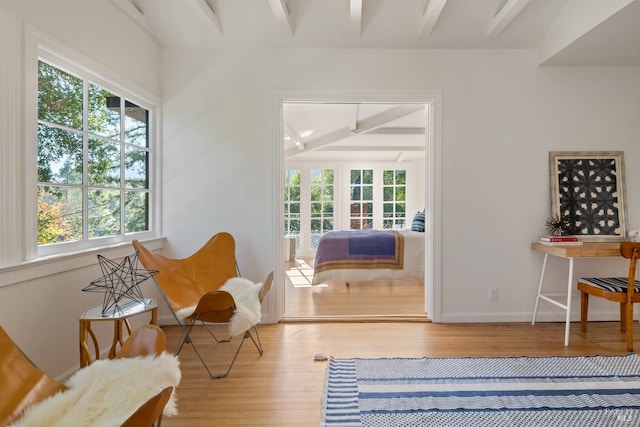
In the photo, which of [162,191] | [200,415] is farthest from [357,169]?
[200,415]

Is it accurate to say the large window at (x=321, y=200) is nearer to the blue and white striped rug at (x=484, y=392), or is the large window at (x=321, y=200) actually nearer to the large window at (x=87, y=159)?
the large window at (x=87, y=159)

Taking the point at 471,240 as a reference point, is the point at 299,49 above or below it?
above

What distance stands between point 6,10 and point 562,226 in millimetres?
4071

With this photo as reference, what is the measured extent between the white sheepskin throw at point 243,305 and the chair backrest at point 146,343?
0.88 m

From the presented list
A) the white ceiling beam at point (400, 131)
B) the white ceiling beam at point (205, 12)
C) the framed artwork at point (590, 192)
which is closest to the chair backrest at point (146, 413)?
the white ceiling beam at point (205, 12)

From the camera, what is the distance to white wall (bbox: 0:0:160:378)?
1824 millimetres

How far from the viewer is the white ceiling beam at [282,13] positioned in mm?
2664

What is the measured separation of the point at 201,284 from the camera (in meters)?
2.92

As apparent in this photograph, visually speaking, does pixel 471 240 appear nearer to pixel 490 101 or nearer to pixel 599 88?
pixel 490 101

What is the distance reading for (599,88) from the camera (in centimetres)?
327

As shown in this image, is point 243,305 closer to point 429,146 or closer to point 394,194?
point 429,146

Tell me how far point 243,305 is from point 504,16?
2.94 metres

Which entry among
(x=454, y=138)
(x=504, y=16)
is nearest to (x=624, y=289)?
(x=454, y=138)

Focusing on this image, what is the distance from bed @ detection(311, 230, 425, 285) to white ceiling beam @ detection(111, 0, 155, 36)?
2963 millimetres
